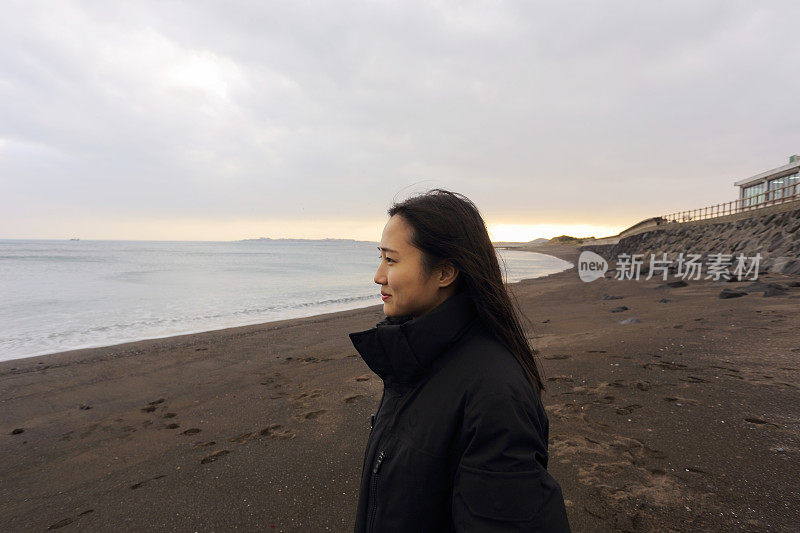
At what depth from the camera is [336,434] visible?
13.8 ft

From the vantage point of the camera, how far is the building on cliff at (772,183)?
2541cm

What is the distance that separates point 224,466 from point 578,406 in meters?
3.66

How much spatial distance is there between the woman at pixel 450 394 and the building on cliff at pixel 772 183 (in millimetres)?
27901

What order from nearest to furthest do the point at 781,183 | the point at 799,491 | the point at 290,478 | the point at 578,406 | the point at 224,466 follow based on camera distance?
the point at 799,491
the point at 290,478
the point at 224,466
the point at 578,406
the point at 781,183

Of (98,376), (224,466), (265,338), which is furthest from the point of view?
(265,338)

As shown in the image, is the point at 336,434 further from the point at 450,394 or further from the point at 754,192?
the point at 754,192

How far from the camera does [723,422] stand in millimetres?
3600

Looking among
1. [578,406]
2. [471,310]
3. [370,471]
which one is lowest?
[578,406]

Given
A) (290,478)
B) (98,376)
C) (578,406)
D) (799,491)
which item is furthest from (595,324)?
(98,376)

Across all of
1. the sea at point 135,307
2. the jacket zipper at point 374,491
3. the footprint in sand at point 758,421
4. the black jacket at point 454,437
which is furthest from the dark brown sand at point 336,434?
the sea at point 135,307

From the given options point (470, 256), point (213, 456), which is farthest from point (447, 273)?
point (213, 456)

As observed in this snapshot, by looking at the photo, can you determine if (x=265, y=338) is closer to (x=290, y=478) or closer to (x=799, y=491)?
(x=290, y=478)

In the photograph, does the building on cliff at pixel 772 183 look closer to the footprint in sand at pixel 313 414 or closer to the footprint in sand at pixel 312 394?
the footprint in sand at pixel 312 394

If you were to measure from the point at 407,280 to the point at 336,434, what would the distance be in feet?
11.2
